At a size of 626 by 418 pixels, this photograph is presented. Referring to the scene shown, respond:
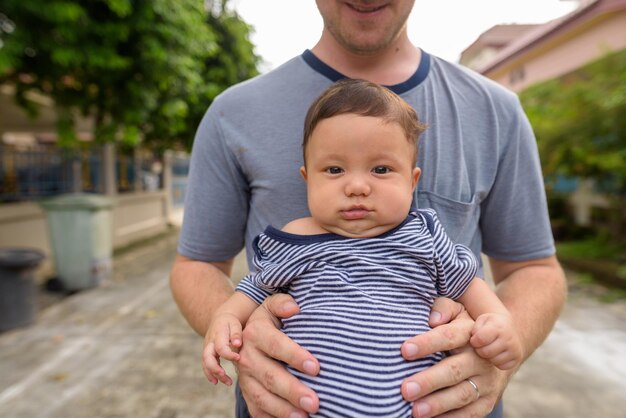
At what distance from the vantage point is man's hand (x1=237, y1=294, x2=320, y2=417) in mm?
1193

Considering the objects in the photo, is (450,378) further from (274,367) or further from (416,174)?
(416,174)

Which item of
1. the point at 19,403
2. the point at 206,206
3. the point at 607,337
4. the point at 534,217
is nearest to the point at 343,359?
the point at 206,206

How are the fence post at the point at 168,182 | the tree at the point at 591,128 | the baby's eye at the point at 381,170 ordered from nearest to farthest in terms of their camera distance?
1. the baby's eye at the point at 381,170
2. the tree at the point at 591,128
3. the fence post at the point at 168,182

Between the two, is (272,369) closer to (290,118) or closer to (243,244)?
(243,244)

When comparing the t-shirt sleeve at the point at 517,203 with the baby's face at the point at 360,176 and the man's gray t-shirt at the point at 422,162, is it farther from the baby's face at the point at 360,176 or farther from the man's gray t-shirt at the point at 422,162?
the baby's face at the point at 360,176

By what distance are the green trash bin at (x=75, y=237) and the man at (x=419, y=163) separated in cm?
664

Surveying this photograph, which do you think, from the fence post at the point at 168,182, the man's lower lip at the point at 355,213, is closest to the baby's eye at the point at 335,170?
the man's lower lip at the point at 355,213

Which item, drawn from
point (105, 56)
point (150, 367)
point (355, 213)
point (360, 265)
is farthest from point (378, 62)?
point (105, 56)

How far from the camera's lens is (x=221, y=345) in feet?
4.18

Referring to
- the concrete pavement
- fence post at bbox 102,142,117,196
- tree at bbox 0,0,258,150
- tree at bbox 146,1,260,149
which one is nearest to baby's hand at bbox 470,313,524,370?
the concrete pavement

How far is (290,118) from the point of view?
1.58m

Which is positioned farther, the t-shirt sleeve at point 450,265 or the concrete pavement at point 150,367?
the concrete pavement at point 150,367

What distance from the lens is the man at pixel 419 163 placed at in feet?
5.00

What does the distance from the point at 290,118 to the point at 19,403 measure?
13.5ft
